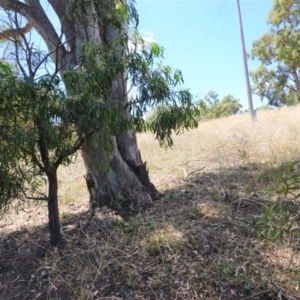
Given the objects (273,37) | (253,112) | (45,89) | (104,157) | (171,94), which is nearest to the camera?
(45,89)

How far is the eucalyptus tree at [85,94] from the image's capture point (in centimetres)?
220

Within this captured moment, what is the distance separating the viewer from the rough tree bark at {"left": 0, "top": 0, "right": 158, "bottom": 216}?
10.8 ft

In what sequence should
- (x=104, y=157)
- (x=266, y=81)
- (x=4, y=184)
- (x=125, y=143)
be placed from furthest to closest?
(x=266, y=81) < (x=125, y=143) < (x=104, y=157) < (x=4, y=184)

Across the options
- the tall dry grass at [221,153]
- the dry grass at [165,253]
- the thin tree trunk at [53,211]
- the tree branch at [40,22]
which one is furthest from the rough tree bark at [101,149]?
the tall dry grass at [221,153]

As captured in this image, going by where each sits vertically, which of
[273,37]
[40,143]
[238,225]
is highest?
[273,37]

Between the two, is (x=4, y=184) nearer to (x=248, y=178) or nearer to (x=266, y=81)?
(x=248, y=178)

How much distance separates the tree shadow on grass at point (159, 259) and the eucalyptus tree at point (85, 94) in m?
0.37

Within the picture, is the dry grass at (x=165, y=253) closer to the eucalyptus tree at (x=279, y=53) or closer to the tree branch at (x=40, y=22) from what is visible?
the tree branch at (x=40, y=22)

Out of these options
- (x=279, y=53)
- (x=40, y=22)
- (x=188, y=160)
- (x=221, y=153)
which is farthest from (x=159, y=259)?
(x=279, y=53)

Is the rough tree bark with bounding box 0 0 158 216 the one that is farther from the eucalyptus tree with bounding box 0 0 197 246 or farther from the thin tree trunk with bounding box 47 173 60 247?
the thin tree trunk with bounding box 47 173 60 247

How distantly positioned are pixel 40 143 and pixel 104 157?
0.98m

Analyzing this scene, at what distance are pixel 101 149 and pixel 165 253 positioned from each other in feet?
4.20

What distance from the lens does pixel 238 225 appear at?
2.98 metres

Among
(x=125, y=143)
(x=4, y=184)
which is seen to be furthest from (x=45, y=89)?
(x=125, y=143)
